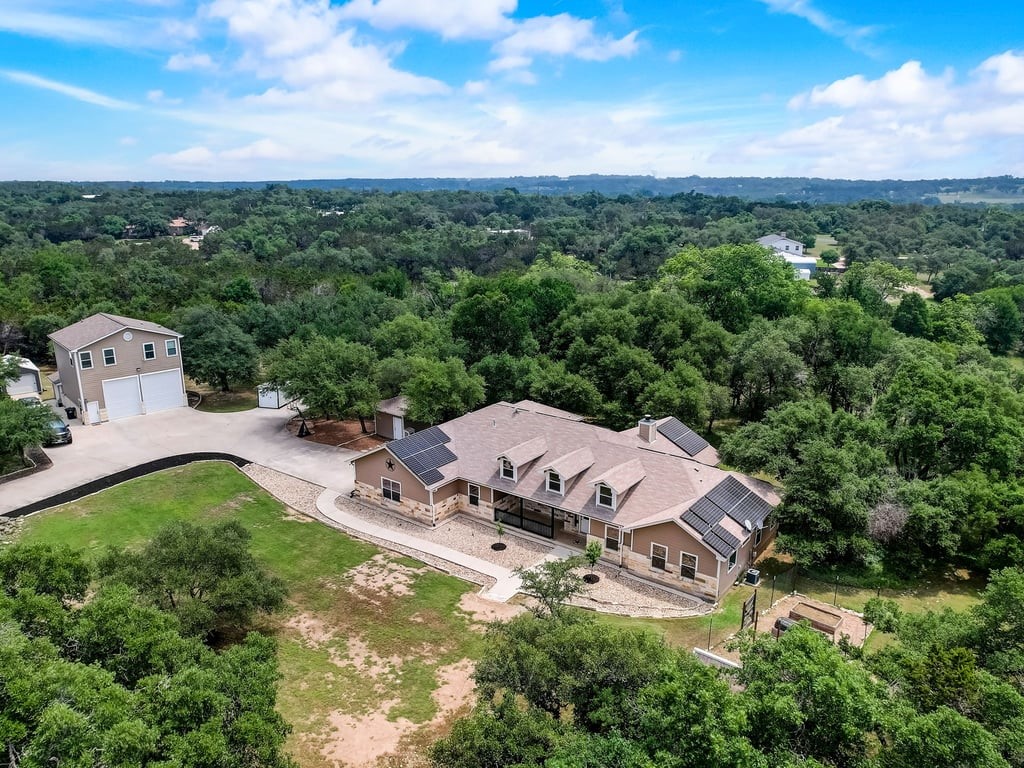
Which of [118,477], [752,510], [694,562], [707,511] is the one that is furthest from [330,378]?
[752,510]

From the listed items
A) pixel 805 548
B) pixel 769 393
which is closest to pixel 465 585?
pixel 805 548

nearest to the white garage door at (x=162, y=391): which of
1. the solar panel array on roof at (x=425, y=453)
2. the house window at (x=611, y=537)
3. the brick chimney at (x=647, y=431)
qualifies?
the solar panel array on roof at (x=425, y=453)

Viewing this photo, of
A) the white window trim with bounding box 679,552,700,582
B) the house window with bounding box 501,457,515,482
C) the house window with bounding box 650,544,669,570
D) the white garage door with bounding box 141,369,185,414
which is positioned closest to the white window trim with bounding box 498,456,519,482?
the house window with bounding box 501,457,515,482

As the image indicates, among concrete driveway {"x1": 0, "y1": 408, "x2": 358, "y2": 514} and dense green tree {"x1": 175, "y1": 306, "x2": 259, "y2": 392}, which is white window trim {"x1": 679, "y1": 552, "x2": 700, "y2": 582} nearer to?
concrete driveway {"x1": 0, "y1": 408, "x2": 358, "y2": 514}

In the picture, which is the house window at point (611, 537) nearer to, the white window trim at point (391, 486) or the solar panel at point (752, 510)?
the solar panel at point (752, 510)

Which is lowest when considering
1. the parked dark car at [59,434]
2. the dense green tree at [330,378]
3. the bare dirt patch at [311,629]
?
the bare dirt patch at [311,629]
